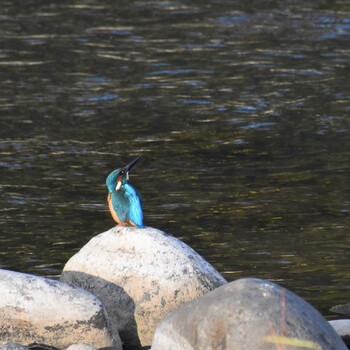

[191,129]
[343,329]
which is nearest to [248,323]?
[343,329]

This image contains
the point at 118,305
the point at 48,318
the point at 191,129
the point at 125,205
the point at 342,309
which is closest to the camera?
the point at 48,318

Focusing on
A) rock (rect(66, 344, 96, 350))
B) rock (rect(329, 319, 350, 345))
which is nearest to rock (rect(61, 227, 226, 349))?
rock (rect(66, 344, 96, 350))

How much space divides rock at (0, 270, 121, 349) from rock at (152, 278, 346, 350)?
0.62m

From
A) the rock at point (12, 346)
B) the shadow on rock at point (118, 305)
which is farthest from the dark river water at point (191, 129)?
the rock at point (12, 346)

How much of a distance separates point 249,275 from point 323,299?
2.18 feet

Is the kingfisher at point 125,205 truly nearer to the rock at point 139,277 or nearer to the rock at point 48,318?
the rock at point 139,277

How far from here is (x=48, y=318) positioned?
694 cm

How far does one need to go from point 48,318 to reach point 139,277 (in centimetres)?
70

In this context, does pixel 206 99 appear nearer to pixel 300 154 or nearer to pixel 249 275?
pixel 300 154

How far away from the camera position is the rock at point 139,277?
288 inches

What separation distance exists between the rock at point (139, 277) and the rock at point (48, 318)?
0.34 m

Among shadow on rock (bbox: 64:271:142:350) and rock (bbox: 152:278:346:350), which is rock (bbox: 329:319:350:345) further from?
shadow on rock (bbox: 64:271:142:350)

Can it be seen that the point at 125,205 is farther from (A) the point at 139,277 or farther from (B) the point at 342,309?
(B) the point at 342,309

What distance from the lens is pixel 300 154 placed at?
478 inches
